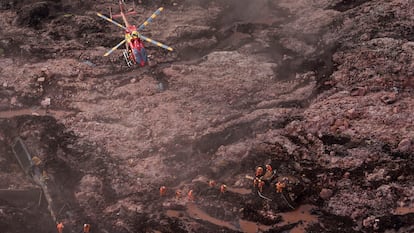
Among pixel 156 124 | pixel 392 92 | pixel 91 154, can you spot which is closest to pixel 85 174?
pixel 91 154

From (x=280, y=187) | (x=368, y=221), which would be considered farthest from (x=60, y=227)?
(x=368, y=221)

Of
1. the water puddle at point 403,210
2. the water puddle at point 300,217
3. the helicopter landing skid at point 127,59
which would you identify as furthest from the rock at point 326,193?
the helicopter landing skid at point 127,59

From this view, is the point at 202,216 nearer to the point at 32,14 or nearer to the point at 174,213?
the point at 174,213

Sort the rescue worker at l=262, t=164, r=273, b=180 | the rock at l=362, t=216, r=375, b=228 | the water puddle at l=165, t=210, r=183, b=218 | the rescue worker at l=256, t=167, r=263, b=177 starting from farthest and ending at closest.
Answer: the rescue worker at l=256, t=167, r=263, b=177 < the rescue worker at l=262, t=164, r=273, b=180 < the water puddle at l=165, t=210, r=183, b=218 < the rock at l=362, t=216, r=375, b=228

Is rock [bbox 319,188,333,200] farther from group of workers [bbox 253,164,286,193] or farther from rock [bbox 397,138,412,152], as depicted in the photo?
rock [bbox 397,138,412,152]

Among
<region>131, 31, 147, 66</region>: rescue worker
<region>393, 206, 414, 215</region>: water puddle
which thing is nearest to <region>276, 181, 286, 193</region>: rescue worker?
<region>393, 206, 414, 215</region>: water puddle

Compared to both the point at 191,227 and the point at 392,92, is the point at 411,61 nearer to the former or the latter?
the point at 392,92

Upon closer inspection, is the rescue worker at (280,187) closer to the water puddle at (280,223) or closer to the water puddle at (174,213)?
the water puddle at (280,223)
